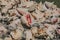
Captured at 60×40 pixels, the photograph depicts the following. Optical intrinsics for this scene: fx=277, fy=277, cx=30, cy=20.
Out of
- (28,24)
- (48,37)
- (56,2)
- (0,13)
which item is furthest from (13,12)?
(56,2)

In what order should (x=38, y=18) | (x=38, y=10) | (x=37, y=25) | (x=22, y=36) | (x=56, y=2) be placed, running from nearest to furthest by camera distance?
(x=22, y=36), (x=37, y=25), (x=38, y=18), (x=38, y=10), (x=56, y=2)

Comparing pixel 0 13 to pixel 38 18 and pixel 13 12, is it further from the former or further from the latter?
pixel 38 18

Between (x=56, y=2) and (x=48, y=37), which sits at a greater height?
(x=48, y=37)

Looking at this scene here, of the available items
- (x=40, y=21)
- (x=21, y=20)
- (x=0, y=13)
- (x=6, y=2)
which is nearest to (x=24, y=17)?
(x=21, y=20)

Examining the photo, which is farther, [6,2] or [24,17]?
[6,2]

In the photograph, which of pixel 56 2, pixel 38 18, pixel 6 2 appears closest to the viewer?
pixel 38 18

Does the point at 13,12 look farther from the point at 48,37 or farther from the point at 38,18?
the point at 48,37
